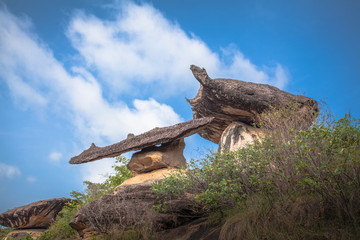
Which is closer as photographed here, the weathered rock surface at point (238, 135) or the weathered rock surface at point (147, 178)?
the weathered rock surface at point (147, 178)

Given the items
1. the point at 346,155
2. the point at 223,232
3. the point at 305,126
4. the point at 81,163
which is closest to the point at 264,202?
the point at 223,232

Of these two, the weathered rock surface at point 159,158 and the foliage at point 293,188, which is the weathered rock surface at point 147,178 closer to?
the weathered rock surface at point 159,158

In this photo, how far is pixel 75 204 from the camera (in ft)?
62.1

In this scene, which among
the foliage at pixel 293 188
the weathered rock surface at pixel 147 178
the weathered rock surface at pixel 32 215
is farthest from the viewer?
the weathered rock surface at pixel 32 215

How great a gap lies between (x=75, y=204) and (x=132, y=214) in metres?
10.7

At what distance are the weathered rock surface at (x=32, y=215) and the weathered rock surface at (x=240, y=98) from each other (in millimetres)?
12177

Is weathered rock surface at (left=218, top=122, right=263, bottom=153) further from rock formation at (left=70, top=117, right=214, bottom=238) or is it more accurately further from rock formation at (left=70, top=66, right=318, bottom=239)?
rock formation at (left=70, top=117, right=214, bottom=238)

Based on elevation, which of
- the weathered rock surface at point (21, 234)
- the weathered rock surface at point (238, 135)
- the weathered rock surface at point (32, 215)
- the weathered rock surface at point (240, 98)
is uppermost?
the weathered rock surface at point (240, 98)

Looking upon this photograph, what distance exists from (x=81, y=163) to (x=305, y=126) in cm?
1209

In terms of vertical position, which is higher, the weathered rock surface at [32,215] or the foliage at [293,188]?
the weathered rock surface at [32,215]

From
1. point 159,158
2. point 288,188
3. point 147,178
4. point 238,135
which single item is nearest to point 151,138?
point 159,158

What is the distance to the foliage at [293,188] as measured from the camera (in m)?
6.01

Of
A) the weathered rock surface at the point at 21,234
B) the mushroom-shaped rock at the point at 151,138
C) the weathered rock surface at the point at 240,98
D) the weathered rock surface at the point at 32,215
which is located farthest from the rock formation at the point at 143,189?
the weathered rock surface at the point at 21,234

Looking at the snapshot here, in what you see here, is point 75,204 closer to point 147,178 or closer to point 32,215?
point 32,215
